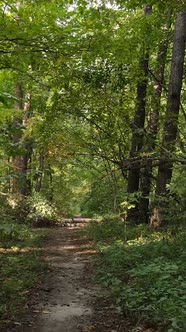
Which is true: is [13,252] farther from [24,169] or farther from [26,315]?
[24,169]

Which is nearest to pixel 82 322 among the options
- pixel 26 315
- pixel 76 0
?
pixel 26 315

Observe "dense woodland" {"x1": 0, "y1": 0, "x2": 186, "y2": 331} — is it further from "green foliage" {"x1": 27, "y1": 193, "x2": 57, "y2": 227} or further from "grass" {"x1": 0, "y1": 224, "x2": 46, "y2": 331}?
"grass" {"x1": 0, "y1": 224, "x2": 46, "y2": 331}

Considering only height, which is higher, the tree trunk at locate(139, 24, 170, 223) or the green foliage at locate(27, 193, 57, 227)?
the tree trunk at locate(139, 24, 170, 223)

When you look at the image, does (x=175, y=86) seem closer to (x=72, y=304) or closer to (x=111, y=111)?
(x=111, y=111)

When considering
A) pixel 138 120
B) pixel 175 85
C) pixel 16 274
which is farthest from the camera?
pixel 138 120

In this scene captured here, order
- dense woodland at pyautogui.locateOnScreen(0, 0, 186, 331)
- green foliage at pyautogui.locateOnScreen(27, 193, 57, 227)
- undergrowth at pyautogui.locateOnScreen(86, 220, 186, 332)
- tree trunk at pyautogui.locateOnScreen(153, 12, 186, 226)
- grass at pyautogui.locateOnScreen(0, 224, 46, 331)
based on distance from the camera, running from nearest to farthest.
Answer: undergrowth at pyautogui.locateOnScreen(86, 220, 186, 332) → grass at pyautogui.locateOnScreen(0, 224, 46, 331) → dense woodland at pyautogui.locateOnScreen(0, 0, 186, 331) → tree trunk at pyautogui.locateOnScreen(153, 12, 186, 226) → green foliage at pyautogui.locateOnScreen(27, 193, 57, 227)

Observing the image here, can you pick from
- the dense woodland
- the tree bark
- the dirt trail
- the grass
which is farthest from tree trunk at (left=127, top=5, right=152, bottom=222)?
the grass

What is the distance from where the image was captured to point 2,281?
6.64 metres

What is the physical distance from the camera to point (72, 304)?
5.99m

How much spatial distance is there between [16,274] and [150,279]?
9.36 feet

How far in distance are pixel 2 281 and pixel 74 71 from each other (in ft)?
21.4

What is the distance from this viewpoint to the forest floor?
4.98m

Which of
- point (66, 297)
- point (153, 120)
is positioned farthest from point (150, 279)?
point (153, 120)

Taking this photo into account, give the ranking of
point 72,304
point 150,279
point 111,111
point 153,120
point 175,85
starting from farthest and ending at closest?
1. point 153,120
2. point 111,111
3. point 175,85
4. point 72,304
5. point 150,279
